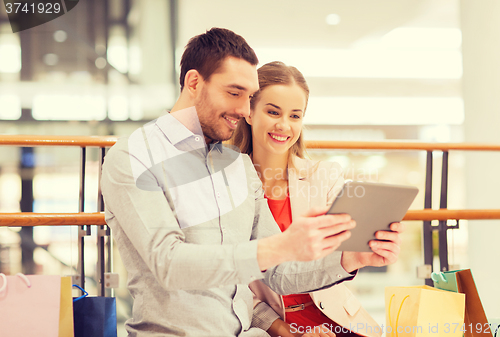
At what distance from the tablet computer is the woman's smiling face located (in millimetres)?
647

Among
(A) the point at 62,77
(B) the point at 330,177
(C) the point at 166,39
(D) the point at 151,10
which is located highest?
(D) the point at 151,10

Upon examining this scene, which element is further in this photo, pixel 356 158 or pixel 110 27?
pixel 110 27

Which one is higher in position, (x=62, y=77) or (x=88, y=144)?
(x=62, y=77)

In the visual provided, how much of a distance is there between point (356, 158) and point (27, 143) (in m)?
1.64

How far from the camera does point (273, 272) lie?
1.12 metres

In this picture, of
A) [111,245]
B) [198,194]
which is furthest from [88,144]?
[198,194]

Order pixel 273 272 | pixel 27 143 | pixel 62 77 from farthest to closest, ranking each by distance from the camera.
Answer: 1. pixel 62 77
2. pixel 27 143
3. pixel 273 272

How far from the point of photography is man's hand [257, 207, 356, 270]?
0.77 meters

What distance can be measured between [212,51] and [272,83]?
1.56 ft

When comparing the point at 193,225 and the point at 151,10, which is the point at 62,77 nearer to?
the point at 151,10

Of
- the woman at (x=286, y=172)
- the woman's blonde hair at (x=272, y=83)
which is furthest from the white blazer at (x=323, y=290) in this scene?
the woman's blonde hair at (x=272, y=83)

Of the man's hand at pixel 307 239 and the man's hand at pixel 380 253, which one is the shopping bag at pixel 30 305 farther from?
the man's hand at pixel 380 253

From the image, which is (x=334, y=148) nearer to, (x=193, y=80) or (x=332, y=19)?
(x=193, y=80)

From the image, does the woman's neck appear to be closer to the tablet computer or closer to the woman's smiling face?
the woman's smiling face
